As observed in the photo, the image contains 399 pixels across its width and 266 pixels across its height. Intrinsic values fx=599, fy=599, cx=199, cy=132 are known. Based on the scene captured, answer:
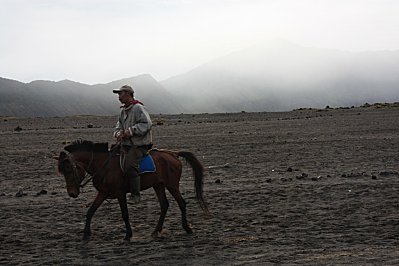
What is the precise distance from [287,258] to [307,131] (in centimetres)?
2568

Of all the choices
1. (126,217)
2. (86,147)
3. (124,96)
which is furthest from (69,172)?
(124,96)

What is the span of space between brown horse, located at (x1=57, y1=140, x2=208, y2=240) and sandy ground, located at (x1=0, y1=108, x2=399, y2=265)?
1.68ft

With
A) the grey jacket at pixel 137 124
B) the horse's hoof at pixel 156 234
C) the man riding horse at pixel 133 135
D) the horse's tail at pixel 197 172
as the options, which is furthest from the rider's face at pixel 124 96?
the horse's hoof at pixel 156 234

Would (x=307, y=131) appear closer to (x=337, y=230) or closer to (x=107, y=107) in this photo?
(x=337, y=230)

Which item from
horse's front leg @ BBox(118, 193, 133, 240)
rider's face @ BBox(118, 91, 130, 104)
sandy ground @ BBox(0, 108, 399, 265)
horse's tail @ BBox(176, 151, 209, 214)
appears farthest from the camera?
horse's tail @ BBox(176, 151, 209, 214)

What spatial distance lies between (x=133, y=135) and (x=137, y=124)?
0.20 metres

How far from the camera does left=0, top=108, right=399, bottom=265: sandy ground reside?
27.8 ft

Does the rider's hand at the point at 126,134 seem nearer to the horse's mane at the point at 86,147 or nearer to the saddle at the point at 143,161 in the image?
the saddle at the point at 143,161

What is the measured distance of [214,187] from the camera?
15.1m

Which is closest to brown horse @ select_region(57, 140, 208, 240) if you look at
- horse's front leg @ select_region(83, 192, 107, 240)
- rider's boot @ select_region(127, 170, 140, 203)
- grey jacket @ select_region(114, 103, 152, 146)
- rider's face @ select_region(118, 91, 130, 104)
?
horse's front leg @ select_region(83, 192, 107, 240)

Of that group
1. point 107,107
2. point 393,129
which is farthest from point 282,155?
point 107,107

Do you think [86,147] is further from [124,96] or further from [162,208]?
[162,208]

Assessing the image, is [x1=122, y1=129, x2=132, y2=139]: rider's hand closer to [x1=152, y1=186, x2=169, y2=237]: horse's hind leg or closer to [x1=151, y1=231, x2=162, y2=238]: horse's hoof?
[x1=152, y1=186, x2=169, y2=237]: horse's hind leg

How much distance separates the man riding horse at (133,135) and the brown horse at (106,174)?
184 millimetres
